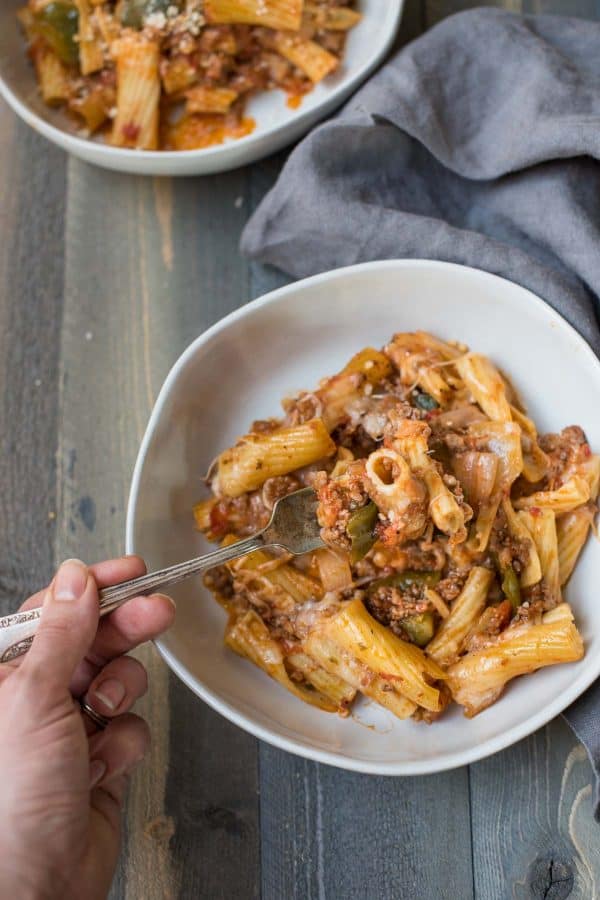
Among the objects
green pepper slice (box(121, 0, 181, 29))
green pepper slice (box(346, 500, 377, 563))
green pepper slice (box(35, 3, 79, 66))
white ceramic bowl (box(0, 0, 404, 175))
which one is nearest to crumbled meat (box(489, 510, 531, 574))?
green pepper slice (box(346, 500, 377, 563))

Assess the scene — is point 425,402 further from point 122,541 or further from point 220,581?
point 122,541

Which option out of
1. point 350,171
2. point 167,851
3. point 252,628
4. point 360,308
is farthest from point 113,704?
point 350,171

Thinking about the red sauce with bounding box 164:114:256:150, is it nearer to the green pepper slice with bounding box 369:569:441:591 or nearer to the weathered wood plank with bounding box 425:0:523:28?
the weathered wood plank with bounding box 425:0:523:28

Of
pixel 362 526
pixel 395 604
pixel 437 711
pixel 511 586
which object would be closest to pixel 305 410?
pixel 362 526

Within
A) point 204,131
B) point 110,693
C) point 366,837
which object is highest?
point 204,131

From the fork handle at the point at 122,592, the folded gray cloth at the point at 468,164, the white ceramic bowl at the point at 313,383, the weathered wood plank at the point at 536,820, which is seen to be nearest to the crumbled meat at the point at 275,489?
the fork handle at the point at 122,592

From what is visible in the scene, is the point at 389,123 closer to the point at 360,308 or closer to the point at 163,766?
the point at 360,308
